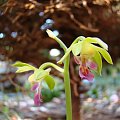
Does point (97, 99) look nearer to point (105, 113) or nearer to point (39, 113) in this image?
point (105, 113)

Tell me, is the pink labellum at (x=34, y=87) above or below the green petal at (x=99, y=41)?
below

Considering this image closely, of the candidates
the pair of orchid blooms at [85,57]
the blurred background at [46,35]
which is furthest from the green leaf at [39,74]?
the blurred background at [46,35]

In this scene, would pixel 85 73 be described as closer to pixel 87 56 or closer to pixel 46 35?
pixel 87 56

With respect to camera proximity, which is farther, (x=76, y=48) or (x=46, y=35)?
(x=46, y=35)

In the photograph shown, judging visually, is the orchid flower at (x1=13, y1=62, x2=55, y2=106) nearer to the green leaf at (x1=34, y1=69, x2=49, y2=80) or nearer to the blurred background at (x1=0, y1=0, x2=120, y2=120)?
the green leaf at (x1=34, y1=69, x2=49, y2=80)

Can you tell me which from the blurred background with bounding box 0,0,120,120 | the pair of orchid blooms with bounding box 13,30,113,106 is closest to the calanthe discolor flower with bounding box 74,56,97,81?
the pair of orchid blooms with bounding box 13,30,113,106

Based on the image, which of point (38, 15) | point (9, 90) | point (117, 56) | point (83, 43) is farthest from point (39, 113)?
point (83, 43)

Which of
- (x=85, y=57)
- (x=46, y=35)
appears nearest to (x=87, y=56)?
(x=85, y=57)

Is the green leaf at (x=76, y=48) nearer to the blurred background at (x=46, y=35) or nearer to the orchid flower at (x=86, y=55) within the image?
the orchid flower at (x=86, y=55)
